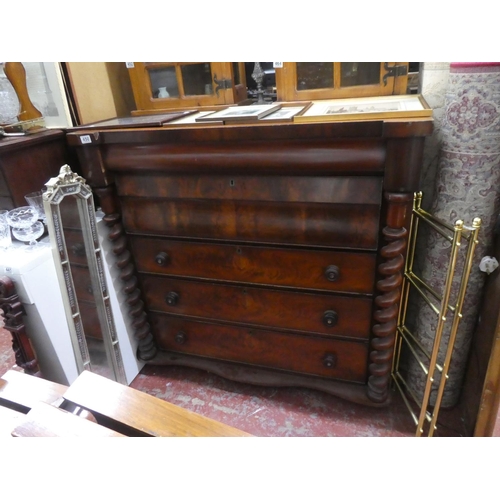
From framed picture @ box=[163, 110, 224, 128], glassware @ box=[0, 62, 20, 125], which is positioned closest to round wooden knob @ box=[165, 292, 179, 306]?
framed picture @ box=[163, 110, 224, 128]

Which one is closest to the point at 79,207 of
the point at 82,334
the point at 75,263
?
the point at 75,263

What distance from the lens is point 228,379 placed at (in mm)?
1544

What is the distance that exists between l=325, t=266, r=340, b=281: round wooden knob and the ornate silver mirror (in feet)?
2.55

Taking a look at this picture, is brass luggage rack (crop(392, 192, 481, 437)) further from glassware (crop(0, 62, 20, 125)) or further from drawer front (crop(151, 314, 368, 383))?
glassware (crop(0, 62, 20, 125))

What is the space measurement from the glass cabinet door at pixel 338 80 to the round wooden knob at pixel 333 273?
62 cm

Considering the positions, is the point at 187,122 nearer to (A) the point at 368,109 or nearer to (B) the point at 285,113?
(B) the point at 285,113

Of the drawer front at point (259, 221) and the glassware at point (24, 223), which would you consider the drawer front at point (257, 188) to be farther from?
the glassware at point (24, 223)

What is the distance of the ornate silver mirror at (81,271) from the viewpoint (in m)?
1.14

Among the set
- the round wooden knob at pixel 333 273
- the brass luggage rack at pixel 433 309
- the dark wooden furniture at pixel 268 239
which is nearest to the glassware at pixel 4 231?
the dark wooden furniture at pixel 268 239

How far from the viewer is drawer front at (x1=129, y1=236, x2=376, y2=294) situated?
116cm

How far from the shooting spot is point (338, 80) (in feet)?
4.27

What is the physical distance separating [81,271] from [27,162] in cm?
41

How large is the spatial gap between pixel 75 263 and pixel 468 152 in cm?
123

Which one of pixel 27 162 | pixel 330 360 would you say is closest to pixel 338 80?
pixel 330 360
